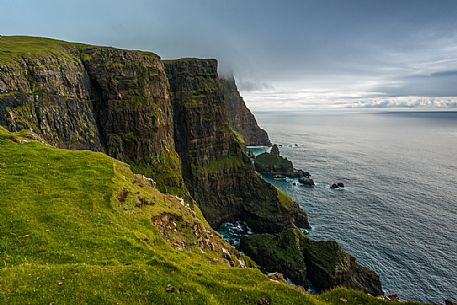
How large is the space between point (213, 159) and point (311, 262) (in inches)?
2280

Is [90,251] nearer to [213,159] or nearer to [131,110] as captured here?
[131,110]

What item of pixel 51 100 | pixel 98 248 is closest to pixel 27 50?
pixel 51 100

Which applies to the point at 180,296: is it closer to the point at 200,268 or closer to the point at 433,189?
the point at 200,268

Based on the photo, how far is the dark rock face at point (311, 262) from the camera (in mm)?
59344

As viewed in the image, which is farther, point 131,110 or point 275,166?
point 275,166

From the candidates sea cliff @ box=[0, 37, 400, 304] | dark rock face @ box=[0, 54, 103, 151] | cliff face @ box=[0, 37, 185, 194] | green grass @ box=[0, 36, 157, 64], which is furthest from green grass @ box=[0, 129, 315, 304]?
green grass @ box=[0, 36, 157, 64]

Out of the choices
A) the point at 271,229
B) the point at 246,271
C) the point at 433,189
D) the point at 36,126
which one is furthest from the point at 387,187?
the point at 36,126

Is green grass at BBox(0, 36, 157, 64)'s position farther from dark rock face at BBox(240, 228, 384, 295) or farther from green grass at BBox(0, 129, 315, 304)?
dark rock face at BBox(240, 228, 384, 295)

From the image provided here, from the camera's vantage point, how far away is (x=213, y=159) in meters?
111

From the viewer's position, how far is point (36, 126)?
56.3 metres

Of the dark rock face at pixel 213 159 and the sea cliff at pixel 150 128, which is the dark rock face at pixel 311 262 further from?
the dark rock face at pixel 213 159

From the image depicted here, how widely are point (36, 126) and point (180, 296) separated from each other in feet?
186

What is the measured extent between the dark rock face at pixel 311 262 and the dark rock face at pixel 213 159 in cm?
2214

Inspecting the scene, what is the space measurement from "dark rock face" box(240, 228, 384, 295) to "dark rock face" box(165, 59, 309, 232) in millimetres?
22140
